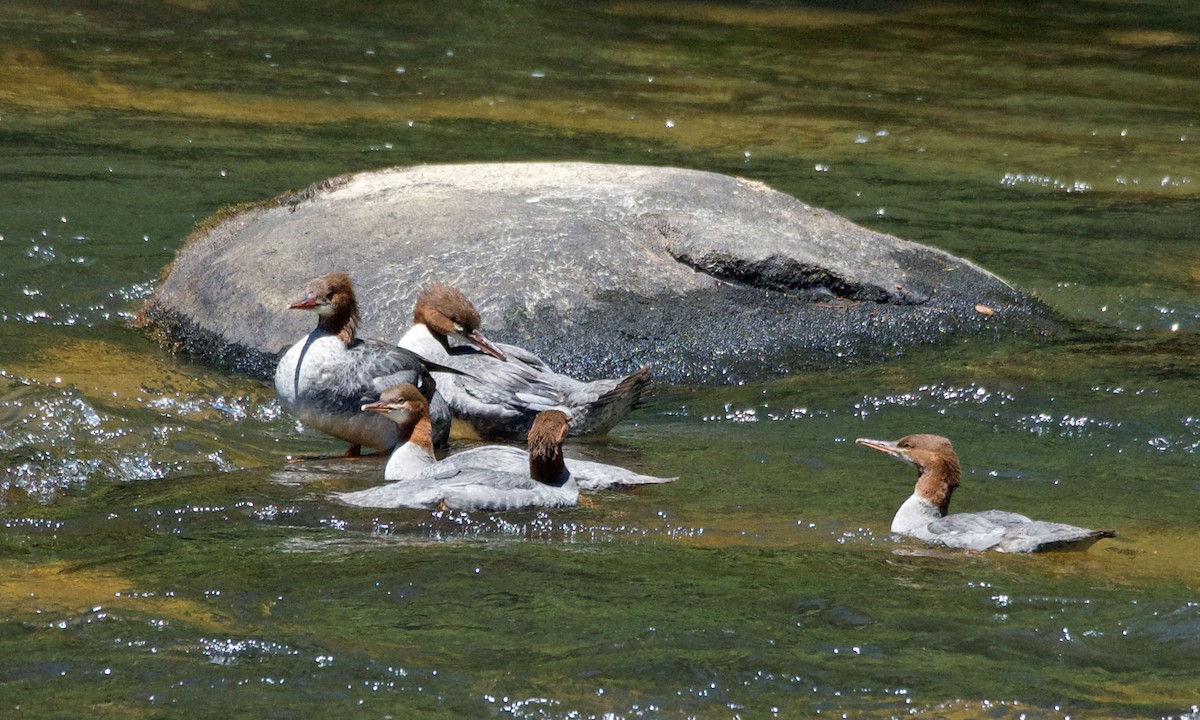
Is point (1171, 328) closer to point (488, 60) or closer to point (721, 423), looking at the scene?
point (721, 423)

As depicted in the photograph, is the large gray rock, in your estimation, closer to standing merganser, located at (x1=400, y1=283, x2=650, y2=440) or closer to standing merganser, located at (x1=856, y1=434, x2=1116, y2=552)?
standing merganser, located at (x1=400, y1=283, x2=650, y2=440)

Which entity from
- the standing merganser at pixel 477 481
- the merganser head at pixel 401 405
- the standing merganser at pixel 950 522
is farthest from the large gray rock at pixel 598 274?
the standing merganser at pixel 950 522

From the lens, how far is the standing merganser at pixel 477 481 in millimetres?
6188

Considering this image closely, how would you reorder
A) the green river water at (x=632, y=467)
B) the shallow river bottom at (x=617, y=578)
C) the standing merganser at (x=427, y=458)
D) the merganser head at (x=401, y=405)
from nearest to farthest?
1. the shallow river bottom at (x=617, y=578)
2. the green river water at (x=632, y=467)
3. the standing merganser at (x=427, y=458)
4. the merganser head at (x=401, y=405)

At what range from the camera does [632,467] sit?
708 cm

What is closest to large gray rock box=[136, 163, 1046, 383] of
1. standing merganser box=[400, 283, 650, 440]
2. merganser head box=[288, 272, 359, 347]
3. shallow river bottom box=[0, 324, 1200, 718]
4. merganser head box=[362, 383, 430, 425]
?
standing merganser box=[400, 283, 650, 440]

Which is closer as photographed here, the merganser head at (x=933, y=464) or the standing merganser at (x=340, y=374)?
the merganser head at (x=933, y=464)

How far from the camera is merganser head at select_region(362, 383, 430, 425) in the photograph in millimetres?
6926

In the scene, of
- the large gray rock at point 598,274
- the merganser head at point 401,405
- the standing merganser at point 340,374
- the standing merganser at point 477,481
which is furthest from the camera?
the large gray rock at point 598,274

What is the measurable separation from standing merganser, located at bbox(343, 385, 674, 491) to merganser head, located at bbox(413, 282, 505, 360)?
0.89m

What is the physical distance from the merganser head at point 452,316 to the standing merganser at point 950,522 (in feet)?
7.30

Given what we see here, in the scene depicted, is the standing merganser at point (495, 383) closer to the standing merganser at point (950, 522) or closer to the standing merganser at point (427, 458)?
the standing merganser at point (427, 458)

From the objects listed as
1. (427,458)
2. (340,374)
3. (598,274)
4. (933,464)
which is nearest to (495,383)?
(340,374)

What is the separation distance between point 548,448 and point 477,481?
318 millimetres
